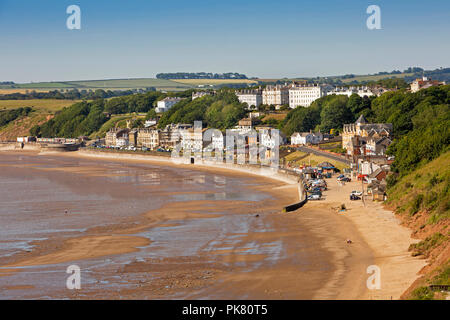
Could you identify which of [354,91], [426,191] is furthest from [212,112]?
[426,191]

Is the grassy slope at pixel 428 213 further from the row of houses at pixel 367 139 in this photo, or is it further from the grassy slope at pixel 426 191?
the row of houses at pixel 367 139

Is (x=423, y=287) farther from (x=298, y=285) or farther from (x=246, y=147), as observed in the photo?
(x=246, y=147)

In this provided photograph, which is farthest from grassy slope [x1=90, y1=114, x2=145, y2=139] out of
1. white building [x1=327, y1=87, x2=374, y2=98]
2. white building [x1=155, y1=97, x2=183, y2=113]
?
white building [x1=327, y1=87, x2=374, y2=98]

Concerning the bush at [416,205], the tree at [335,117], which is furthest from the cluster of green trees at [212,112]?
the bush at [416,205]

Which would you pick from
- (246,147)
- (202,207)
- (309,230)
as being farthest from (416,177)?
(246,147)

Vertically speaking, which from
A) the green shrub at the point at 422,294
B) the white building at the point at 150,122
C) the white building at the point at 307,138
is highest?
the white building at the point at 150,122
